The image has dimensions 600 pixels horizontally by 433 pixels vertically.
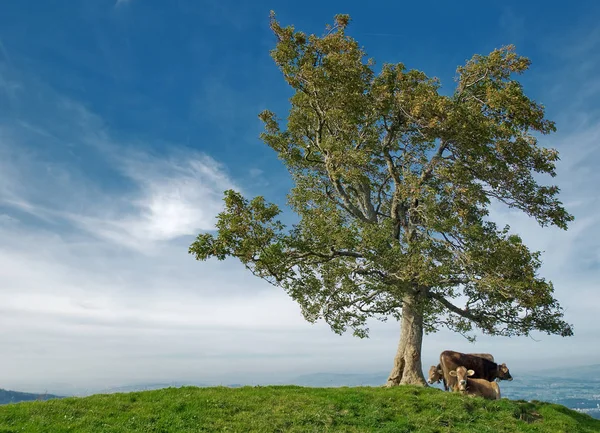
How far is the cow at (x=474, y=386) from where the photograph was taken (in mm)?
23391

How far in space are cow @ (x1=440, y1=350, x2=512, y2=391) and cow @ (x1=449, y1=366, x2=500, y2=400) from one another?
73cm

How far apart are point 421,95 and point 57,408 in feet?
70.7

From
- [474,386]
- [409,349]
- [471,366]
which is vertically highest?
[409,349]

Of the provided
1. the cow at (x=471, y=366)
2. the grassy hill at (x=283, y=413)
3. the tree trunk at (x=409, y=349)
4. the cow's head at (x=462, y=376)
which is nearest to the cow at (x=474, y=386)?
the cow's head at (x=462, y=376)

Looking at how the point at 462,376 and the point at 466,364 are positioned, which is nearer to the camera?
the point at 462,376

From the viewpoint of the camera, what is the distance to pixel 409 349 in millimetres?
26188

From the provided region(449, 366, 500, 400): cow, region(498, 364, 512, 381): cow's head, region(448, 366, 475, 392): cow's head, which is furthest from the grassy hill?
region(498, 364, 512, 381): cow's head

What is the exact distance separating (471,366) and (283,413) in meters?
12.2

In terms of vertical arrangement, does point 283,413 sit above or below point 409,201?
below

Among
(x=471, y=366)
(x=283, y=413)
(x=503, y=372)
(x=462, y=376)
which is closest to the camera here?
(x=283, y=413)

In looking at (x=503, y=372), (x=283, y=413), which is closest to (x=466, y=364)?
(x=503, y=372)

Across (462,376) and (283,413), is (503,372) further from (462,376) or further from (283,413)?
(283,413)

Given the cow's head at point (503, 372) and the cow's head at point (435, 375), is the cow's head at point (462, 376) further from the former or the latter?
the cow's head at point (503, 372)

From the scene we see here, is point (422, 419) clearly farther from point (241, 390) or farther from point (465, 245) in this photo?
point (465, 245)
